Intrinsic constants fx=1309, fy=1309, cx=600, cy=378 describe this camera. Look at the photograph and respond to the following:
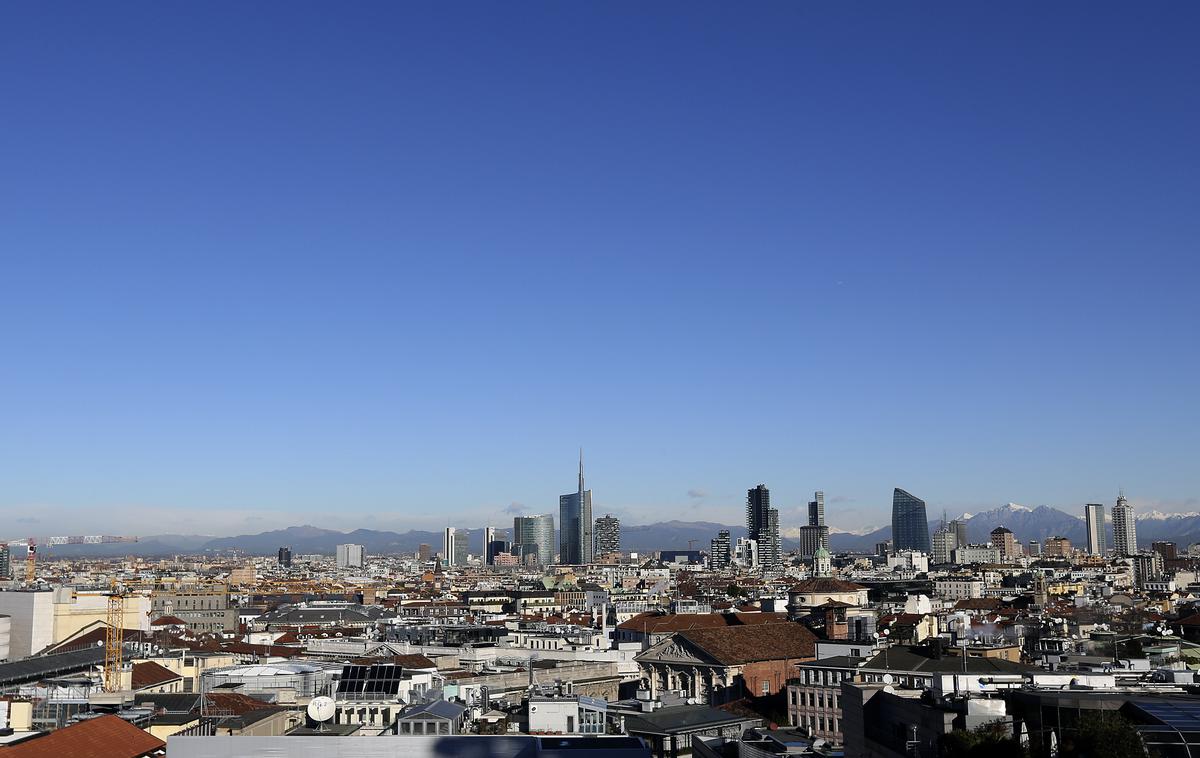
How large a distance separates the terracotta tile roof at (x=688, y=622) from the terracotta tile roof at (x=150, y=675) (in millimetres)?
34815

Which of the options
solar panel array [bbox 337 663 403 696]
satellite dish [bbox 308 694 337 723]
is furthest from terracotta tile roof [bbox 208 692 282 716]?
solar panel array [bbox 337 663 403 696]

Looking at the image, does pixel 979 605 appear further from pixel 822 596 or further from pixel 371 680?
pixel 371 680

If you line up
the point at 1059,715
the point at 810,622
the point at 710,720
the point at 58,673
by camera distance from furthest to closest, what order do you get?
1. the point at 810,622
2. the point at 58,673
3. the point at 710,720
4. the point at 1059,715

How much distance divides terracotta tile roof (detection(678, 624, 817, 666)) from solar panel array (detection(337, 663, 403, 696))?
2281cm

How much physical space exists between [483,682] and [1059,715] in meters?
→ 36.3

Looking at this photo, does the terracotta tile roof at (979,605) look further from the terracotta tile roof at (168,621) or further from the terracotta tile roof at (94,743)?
the terracotta tile roof at (94,743)

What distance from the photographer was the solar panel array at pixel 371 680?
1970 inches

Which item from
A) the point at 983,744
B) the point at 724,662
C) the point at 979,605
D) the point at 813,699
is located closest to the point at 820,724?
the point at 813,699

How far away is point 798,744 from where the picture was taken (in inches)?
1599

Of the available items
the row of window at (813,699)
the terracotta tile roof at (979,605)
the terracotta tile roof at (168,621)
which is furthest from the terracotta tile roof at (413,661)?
the terracotta tile roof at (979,605)

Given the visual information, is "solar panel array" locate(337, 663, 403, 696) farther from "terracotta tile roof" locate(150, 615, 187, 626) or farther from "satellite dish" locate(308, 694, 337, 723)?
"terracotta tile roof" locate(150, 615, 187, 626)

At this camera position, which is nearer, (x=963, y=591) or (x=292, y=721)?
(x=292, y=721)

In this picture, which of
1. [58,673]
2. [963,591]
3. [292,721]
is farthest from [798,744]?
[963,591]

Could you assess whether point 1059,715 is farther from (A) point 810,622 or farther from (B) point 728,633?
(A) point 810,622
